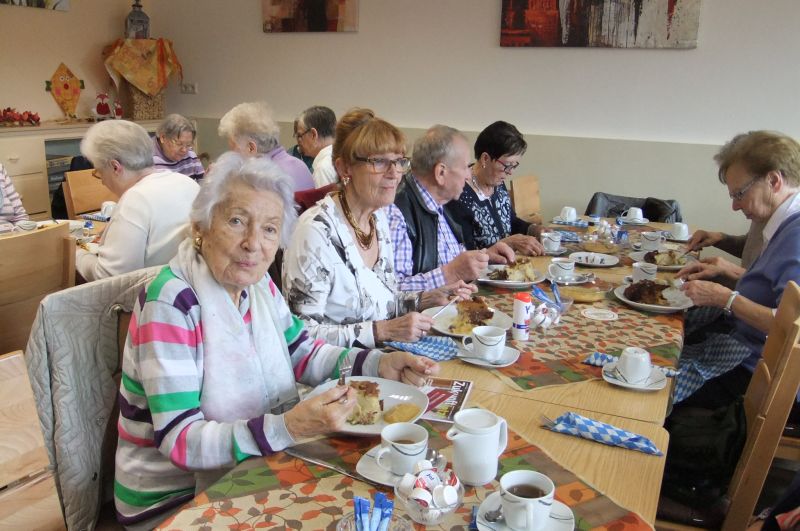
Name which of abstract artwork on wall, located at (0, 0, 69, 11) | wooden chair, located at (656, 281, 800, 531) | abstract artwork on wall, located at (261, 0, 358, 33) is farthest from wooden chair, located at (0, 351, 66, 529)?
abstract artwork on wall, located at (0, 0, 69, 11)

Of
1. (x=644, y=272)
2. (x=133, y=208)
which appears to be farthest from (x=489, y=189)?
(x=133, y=208)

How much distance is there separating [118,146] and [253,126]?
3.88ft

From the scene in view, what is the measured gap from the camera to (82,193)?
392 cm

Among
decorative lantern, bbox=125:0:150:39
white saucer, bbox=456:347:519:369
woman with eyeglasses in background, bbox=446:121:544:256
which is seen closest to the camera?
white saucer, bbox=456:347:519:369

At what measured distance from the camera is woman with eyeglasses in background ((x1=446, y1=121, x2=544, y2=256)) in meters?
3.14

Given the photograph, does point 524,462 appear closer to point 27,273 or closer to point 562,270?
point 562,270

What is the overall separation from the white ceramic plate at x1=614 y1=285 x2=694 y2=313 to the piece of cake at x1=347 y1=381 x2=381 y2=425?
1234 mm

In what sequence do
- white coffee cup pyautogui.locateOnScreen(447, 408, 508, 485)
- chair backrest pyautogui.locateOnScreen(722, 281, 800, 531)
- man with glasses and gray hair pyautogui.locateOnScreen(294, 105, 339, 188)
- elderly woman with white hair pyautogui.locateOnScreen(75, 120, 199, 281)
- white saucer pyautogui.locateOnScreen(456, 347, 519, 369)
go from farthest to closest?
man with glasses and gray hair pyautogui.locateOnScreen(294, 105, 339, 188), elderly woman with white hair pyautogui.locateOnScreen(75, 120, 199, 281), white saucer pyautogui.locateOnScreen(456, 347, 519, 369), chair backrest pyautogui.locateOnScreen(722, 281, 800, 531), white coffee cup pyautogui.locateOnScreen(447, 408, 508, 485)

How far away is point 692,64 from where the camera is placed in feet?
14.9

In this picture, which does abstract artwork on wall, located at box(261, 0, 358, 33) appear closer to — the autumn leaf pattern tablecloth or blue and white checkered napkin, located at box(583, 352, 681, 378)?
blue and white checkered napkin, located at box(583, 352, 681, 378)

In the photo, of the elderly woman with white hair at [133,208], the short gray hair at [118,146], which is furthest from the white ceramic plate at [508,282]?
the short gray hair at [118,146]

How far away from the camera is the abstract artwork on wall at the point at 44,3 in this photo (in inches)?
211

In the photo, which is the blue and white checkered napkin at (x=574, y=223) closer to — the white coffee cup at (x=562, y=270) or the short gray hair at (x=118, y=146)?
the white coffee cup at (x=562, y=270)

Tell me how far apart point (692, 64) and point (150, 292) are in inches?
170
